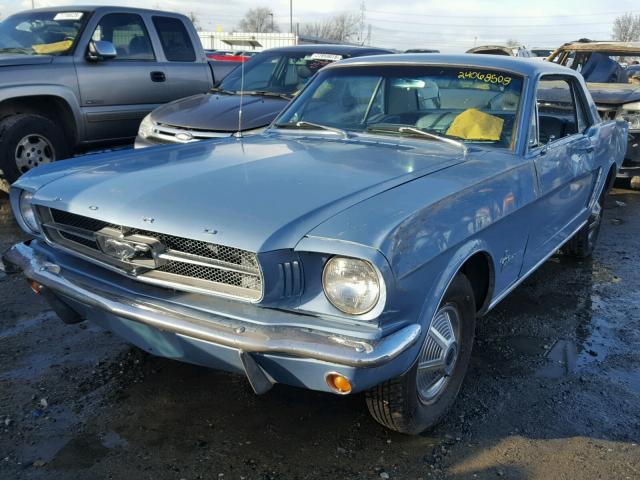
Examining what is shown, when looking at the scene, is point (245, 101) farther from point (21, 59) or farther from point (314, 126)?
point (314, 126)

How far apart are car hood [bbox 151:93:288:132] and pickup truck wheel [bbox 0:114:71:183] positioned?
1.07 m

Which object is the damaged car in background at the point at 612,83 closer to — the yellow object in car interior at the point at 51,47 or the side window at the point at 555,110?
the side window at the point at 555,110

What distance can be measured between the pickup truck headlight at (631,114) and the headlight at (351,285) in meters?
6.98

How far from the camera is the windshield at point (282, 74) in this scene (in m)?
6.98

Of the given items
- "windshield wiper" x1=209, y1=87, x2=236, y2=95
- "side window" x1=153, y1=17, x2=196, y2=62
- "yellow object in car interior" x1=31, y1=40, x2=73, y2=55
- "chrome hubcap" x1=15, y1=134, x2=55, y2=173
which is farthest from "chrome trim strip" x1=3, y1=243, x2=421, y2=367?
"side window" x1=153, y1=17, x2=196, y2=62

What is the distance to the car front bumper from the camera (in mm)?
2119

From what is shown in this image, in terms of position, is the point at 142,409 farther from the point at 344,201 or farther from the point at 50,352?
the point at 344,201

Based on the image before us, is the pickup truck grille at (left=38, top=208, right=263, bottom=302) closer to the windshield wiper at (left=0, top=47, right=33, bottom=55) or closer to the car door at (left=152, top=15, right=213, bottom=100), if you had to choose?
the windshield wiper at (left=0, top=47, right=33, bottom=55)

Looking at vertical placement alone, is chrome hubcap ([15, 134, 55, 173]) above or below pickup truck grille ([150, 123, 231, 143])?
below

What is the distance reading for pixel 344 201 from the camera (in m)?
2.42

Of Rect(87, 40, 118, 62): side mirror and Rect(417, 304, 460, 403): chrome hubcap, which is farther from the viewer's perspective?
Rect(87, 40, 118, 62): side mirror

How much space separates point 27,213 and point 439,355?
84.4 inches

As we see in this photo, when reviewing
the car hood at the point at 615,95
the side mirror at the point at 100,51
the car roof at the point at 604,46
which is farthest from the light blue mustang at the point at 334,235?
the car roof at the point at 604,46

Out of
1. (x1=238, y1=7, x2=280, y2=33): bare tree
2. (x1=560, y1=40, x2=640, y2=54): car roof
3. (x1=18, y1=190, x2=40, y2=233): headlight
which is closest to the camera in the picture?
(x1=18, y1=190, x2=40, y2=233): headlight
